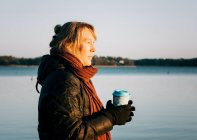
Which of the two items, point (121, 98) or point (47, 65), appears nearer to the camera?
point (47, 65)

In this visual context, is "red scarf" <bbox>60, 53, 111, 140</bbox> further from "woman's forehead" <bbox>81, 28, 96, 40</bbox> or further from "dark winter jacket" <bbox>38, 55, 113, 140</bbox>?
"woman's forehead" <bbox>81, 28, 96, 40</bbox>

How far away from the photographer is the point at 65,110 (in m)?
3.19

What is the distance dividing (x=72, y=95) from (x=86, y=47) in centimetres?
44

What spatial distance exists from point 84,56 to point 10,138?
1130 cm

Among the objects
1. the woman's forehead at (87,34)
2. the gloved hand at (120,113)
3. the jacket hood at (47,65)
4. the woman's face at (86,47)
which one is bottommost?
the gloved hand at (120,113)

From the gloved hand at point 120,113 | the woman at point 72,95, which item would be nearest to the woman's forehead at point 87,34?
the woman at point 72,95

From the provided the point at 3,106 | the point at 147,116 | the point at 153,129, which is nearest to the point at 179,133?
the point at 153,129

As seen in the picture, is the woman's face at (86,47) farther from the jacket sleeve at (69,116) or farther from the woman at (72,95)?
the jacket sleeve at (69,116)

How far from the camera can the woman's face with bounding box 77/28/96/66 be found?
3475 millimetres

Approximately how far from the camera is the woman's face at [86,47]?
347 centimetres

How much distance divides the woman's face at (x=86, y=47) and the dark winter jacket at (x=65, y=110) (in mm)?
182

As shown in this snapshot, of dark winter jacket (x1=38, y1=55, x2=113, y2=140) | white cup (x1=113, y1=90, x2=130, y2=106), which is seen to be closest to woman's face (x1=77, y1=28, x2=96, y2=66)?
dark winter jacket (x1=38, y1=55, x2=113, y2=140)

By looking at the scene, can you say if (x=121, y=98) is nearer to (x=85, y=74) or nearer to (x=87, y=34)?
(x=85, y=74)

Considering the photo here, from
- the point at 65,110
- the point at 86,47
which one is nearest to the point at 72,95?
the point at 65,110
